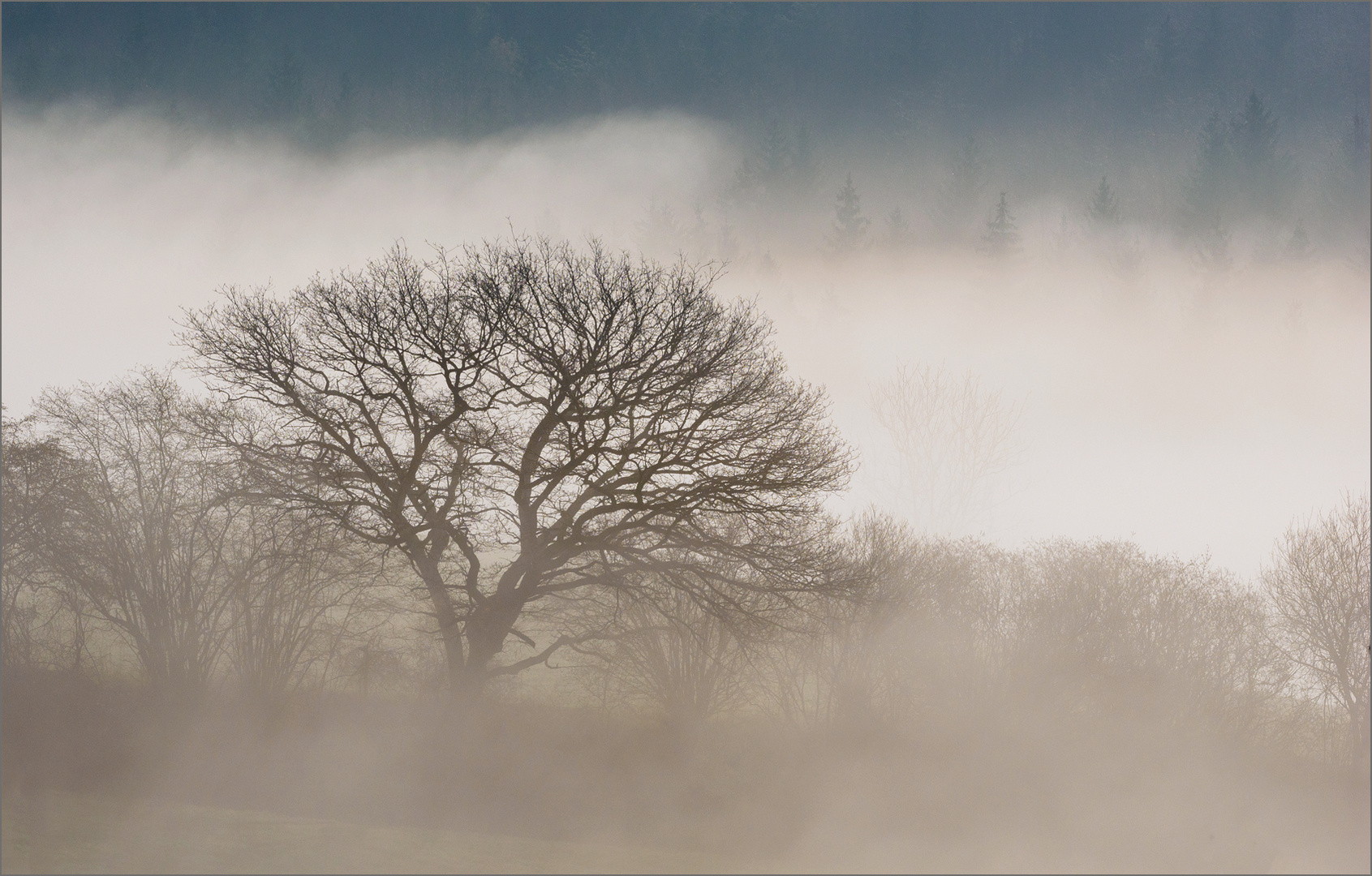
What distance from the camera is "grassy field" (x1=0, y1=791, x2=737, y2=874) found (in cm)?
1583

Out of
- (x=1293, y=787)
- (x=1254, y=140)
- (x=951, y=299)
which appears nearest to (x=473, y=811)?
(x=1293, y=787)

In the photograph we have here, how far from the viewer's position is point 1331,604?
27703 millimetres

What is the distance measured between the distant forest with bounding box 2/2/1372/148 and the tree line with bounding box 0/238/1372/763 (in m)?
33.3

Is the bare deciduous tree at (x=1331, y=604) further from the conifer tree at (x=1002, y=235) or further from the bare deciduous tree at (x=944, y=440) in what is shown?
the conifer tree at (x=1002, y=235)

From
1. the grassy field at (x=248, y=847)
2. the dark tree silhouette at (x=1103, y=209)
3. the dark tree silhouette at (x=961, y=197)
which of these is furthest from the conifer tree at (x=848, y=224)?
the grassy field at (x=248, y=847)

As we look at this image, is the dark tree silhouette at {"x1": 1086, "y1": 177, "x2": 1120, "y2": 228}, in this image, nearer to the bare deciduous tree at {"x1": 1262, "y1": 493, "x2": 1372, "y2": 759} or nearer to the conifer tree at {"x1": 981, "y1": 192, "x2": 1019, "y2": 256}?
the conifer tree at {"x1": 981, "y1": 192, "x2": 1019, "y2": 256}

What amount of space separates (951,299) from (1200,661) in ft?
123

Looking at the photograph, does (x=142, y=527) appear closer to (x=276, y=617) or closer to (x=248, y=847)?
(x=276, y=617)

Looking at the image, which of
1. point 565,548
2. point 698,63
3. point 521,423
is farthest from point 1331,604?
point 698,63

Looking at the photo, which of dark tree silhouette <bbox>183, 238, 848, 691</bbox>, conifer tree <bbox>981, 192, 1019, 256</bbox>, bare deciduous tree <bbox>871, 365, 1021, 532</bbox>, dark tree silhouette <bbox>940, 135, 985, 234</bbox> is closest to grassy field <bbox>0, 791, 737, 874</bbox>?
dark tree silhouette <bbox>183, 238, 848, 691</bbox>

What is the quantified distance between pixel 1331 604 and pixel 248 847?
28912 mm

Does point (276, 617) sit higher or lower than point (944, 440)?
lower

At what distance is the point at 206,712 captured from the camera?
2314cm

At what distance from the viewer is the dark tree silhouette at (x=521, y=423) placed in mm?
19328
